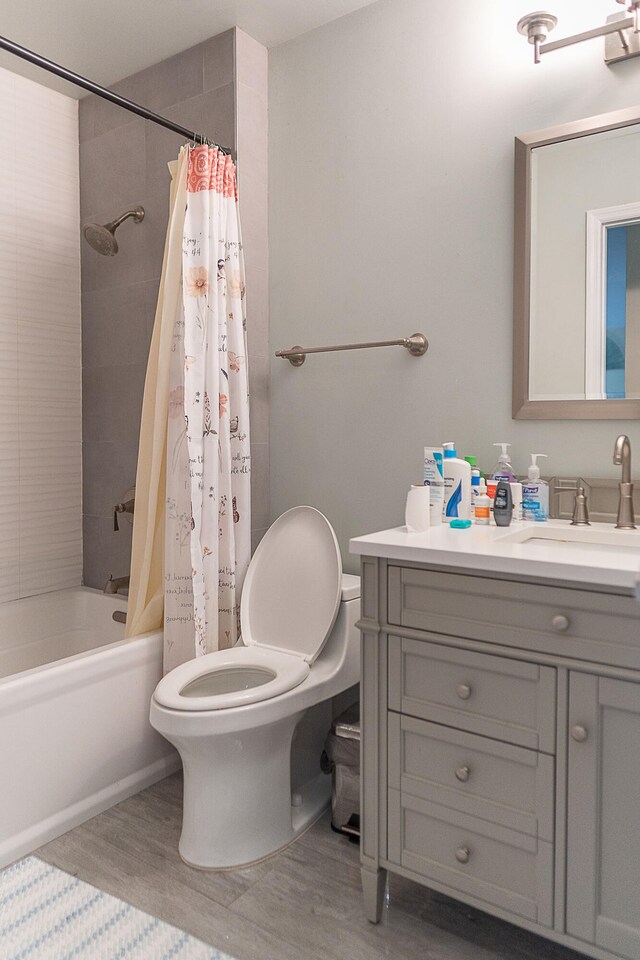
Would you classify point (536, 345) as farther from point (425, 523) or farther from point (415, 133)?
Answer: point (415, 133)

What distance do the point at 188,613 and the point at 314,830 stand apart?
0.73 m

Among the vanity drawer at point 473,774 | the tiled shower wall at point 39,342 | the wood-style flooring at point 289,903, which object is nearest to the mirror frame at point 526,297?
the vanity drawer at point 473,774

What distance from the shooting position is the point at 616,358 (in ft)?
5.73

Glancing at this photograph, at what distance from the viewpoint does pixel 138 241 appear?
268 cm

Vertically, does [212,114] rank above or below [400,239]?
above

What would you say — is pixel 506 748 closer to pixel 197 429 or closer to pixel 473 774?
pixel 473 774

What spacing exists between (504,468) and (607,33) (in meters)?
1.09

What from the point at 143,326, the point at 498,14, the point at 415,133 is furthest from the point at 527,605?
the point at 143,326

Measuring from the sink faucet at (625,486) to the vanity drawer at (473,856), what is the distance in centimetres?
77

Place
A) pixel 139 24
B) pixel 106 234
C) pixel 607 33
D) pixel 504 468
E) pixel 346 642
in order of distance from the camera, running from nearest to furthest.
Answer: pixel 607 33 < pixel 504 468 < pixel 346 642 < pixel 139 24 < pixel 106 234

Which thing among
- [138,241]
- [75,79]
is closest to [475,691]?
[75,79]

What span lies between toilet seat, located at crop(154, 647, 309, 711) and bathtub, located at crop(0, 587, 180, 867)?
0.26 metres

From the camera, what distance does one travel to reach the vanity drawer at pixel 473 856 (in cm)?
134

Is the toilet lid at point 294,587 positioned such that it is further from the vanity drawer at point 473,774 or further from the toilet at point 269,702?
the vanity drawer at point 473,774
